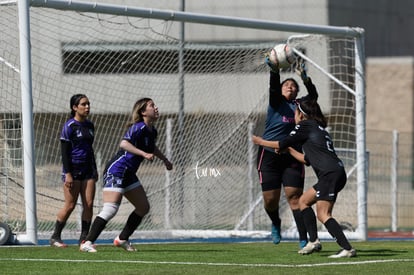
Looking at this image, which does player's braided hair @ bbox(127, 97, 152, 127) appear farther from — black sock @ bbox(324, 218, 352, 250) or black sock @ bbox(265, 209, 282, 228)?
black sock @ bbox(324, 218, 352, 250)

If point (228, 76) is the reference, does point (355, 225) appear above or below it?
below

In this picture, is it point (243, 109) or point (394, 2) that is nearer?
point (243, 109)

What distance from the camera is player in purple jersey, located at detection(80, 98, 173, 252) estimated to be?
41.5 feet

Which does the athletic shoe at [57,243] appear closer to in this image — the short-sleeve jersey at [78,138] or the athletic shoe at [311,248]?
the short-sleeve jersey at [78,138]

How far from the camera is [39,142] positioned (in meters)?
17.7

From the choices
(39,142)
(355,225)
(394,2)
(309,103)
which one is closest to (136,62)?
(39,142)

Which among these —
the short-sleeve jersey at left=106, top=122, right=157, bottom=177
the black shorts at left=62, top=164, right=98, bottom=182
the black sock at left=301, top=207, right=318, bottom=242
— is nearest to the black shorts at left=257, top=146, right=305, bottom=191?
the black sock at left=301, top=207, right=318, bottom=242

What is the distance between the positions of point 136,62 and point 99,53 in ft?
2.11

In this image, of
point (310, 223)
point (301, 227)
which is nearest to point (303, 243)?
point (301, 227)

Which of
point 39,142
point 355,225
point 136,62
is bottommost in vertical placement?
point 355,225

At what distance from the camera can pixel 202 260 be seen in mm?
11430

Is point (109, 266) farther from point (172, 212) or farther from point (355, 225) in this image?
point (355, 225)

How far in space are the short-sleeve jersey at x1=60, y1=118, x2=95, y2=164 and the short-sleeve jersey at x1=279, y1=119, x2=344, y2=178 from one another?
2.69 m

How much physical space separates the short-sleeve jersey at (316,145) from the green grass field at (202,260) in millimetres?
940
